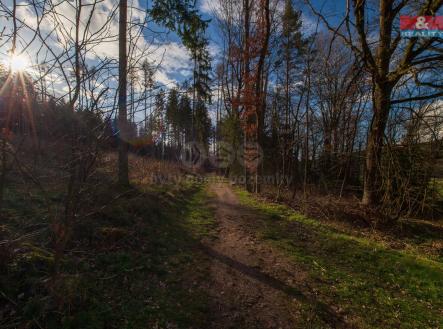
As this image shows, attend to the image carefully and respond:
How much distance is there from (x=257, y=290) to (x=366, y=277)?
2.16 m

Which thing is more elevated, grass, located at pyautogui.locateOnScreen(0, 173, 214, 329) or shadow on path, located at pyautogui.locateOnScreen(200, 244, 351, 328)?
grass, located at pyautogui.locateOnScreen(0, 173, 214, 329)

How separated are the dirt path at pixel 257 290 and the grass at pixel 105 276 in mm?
291

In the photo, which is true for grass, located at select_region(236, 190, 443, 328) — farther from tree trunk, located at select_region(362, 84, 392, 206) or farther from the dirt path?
tree trunk, located at select_region(362, 84, 392, 206)

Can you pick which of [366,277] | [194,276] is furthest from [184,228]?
[366,277]

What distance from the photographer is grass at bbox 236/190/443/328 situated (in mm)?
3145

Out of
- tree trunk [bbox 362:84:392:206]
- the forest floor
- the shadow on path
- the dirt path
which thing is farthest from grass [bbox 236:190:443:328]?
tree trunk [bbox 362:84:392:206]

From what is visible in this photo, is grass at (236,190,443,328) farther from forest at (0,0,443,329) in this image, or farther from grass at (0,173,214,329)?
grass at (0,173,214,329)

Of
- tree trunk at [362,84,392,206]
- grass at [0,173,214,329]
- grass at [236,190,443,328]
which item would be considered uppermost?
tree trunk at [362,84,392,206]

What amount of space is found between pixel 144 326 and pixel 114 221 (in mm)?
2860

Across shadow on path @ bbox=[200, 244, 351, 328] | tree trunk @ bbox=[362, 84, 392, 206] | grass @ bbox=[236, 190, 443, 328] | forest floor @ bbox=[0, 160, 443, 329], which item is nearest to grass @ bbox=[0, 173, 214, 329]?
forest floor @ bbox=[0, 160, 443, 329]

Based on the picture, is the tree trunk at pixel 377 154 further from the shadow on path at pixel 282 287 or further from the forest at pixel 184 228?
the shadow on path at pixel 282 287

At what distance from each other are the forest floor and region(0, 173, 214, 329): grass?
14 millimetres

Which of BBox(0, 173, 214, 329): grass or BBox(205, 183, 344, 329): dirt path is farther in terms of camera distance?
BBox(205, 183, 344, 329): dirt path

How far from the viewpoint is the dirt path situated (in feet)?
9.60
